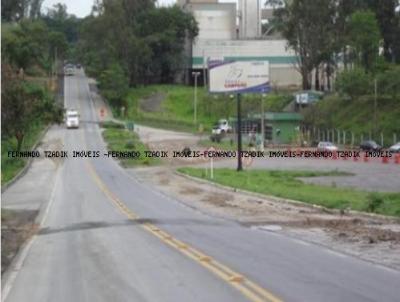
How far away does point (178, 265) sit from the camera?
47.8 feet

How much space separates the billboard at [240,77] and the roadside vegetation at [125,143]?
9.49 meters

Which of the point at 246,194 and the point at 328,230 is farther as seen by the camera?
the point at 246,194

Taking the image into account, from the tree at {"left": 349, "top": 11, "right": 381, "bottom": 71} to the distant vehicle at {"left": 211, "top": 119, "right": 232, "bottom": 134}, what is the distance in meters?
17.6

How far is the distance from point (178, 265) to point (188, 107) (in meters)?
99.5

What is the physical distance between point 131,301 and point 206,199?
24.0 meters

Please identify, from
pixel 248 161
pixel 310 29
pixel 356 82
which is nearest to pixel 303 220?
pixel 248 161

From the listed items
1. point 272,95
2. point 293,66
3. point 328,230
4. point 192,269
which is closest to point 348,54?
point 272,95

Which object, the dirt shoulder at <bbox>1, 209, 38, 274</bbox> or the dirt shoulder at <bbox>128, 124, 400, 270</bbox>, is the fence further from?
the dirt shoulder at <bbox>1, 209, 38, 274</bbox>

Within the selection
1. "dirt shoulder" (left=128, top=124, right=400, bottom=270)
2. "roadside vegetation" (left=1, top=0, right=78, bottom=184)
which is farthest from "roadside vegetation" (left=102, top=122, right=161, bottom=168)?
"dirt shoulder" (left=128, top=124, right=400, bottom=270)

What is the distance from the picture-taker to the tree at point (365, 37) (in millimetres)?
87688

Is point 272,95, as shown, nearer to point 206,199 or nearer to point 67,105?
point 67,105

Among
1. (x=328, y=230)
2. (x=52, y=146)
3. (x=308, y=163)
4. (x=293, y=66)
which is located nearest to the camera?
(x=328, y=230)

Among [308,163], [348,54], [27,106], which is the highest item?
[348,54]

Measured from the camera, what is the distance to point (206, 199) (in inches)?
1373
